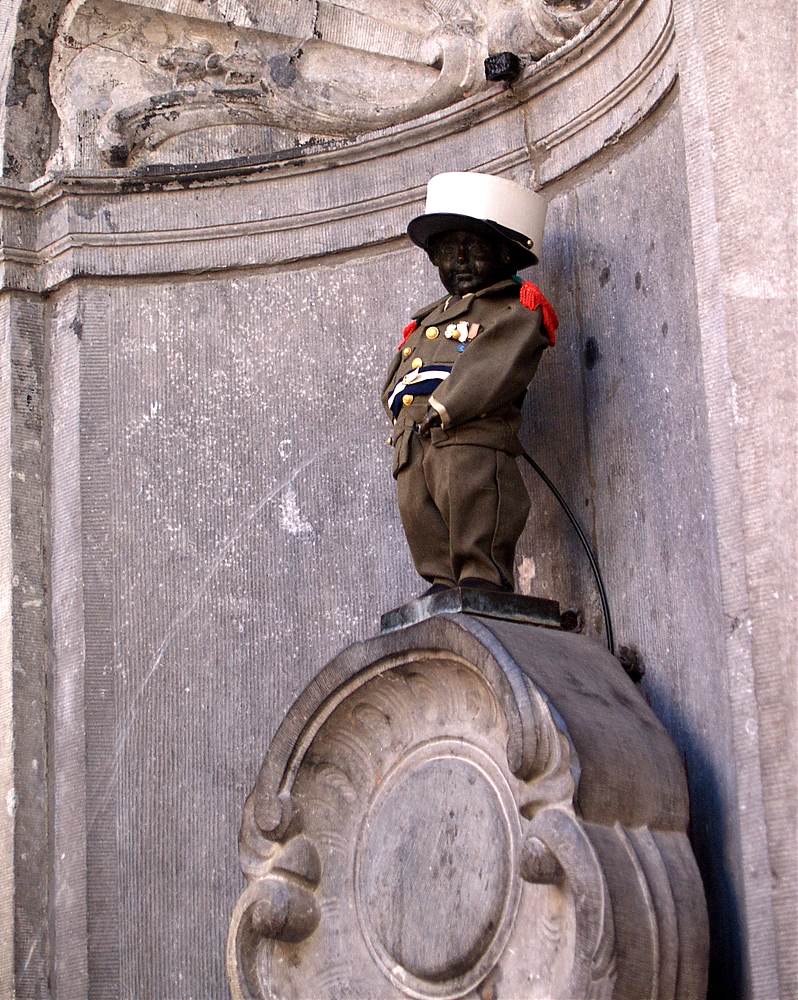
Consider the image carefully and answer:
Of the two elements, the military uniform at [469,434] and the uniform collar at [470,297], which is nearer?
the military uniform at [469,434]

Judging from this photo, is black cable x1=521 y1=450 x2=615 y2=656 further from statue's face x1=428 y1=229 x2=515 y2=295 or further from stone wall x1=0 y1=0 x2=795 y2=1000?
statue's face x1=428 y1=229 x2=515 y2=295

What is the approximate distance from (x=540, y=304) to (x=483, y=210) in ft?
0.82

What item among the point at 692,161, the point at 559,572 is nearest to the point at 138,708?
the point at 559,572

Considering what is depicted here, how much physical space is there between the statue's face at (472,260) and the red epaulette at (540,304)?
85 millimetres

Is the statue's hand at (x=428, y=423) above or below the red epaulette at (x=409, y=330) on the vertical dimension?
below

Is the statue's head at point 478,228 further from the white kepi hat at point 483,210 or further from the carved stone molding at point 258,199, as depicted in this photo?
the carved stone molding at point 258,199

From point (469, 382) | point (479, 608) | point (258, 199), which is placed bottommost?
point (479, 608)

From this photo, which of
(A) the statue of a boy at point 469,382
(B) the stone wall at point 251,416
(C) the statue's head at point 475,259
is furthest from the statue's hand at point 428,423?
(B) the stone wall at point 251,416

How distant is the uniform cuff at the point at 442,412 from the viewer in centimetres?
482

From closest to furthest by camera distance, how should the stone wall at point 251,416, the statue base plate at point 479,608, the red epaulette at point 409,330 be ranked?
the statue base plate at point 479,608 → the stone wall at point 251,416 → the red epaulette at point 409,330

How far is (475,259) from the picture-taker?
507cm

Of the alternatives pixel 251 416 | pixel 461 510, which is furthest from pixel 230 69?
pixel 461 510

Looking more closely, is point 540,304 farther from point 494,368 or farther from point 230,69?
point 230,69

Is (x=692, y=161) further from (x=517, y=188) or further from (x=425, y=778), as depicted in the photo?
(x=425, y=778)
